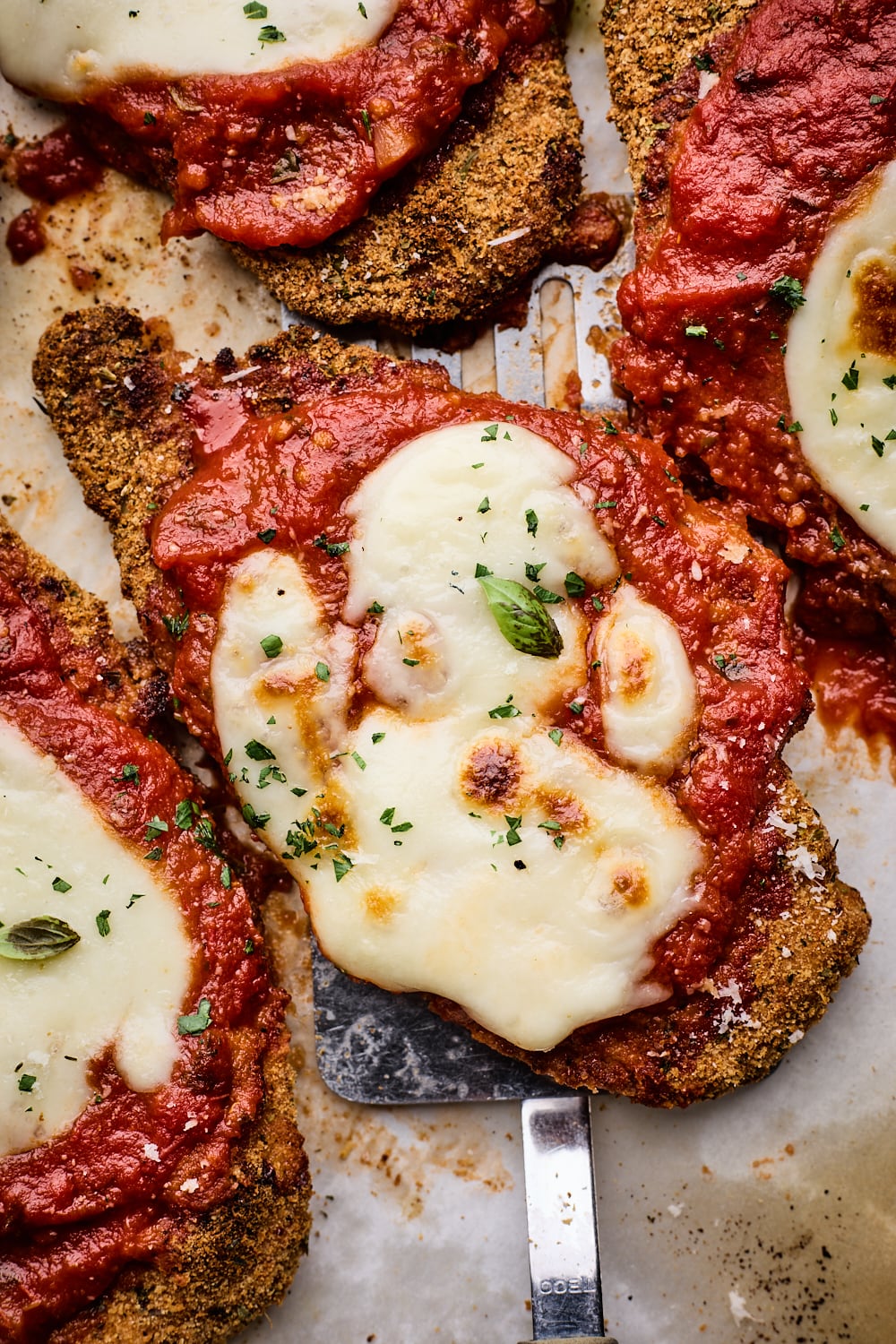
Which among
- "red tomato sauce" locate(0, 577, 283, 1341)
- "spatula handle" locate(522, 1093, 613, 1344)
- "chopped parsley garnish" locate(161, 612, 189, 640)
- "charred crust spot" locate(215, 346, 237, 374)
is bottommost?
"spatula handle" locate(522, 1093, 613, 1344)

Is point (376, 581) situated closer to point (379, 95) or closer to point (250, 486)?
point (250, 486)

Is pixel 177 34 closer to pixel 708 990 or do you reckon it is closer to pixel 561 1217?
pixel 708 990

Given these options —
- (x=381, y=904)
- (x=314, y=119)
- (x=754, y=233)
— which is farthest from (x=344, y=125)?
(x=381, y=904)

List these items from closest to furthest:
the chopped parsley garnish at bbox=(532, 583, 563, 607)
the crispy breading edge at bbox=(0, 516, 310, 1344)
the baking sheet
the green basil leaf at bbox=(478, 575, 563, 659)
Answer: the green basil leaf at bbox=(478, 575, 563, 659), the chopped parsley garnish at bbox=(532, 583, 563, 607), the crispy breading edge at bbox=(0, 516, 310, 1344), the baking sheet

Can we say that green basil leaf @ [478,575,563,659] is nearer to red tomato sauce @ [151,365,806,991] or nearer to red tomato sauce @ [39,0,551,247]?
red tomato sauce @ [151,365,806,991]

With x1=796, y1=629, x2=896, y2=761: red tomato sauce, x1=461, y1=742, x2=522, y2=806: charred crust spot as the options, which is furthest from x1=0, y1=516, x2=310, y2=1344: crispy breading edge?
x1=796, y1=629, x2=896, y2=761: red tomato sauce

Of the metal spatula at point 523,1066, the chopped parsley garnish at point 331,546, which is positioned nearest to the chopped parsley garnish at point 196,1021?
the metal spatula at point 523,1066

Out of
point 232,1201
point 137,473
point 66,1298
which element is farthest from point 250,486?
point 66,1298
